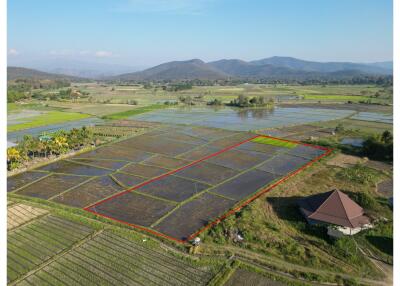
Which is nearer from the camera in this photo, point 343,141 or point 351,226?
point 351,226

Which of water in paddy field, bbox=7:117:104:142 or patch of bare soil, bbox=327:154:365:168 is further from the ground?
water in paddy field, bbox=7:117:104:142

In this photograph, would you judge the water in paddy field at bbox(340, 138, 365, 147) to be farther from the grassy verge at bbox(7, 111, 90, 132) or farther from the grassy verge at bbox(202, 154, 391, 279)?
the grassy verge at bbox(7, 111, 90, 132)

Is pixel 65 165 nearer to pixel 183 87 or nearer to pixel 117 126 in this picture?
pixel 117 126

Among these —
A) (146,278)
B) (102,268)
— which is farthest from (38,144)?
(146,278)

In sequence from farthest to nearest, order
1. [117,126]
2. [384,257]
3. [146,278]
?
[117,126] → [384,257] → [146,278]

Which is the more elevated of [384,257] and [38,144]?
[38,144]

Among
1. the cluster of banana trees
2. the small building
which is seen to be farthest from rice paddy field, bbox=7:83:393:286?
the cluster of banana trees
